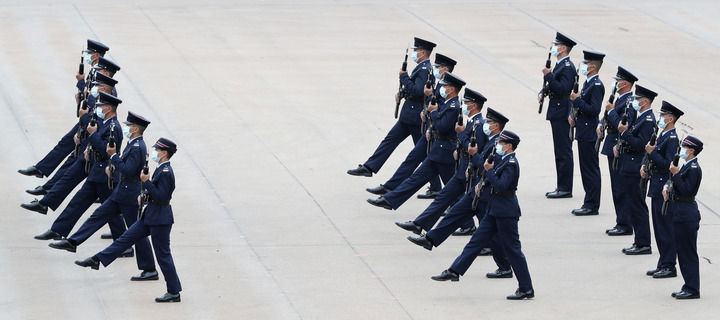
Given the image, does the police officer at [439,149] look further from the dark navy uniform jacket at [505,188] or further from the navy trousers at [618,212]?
the dark navy uniform jacket at [505,188]

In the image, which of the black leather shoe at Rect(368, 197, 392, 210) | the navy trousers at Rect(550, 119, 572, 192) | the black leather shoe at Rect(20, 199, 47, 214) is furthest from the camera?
the navy trousers at Rect(550, 119, 572, 192)

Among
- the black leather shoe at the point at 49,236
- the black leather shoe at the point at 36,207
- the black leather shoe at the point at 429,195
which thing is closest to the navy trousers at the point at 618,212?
the black leather shoe at the point at 429,195

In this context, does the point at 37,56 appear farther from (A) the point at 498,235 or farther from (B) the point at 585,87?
(A) the point at 498,235

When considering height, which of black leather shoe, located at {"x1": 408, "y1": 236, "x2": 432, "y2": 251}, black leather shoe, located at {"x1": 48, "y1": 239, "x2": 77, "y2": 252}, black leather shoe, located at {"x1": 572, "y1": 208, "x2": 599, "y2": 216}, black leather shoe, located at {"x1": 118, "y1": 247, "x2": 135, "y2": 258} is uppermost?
black leather shoe, located at {"x1": 408, "y1": 236, "x2": 432, "y2": 251}

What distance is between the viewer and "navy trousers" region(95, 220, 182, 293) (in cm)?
1237

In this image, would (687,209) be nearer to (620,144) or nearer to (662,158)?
(662,158)

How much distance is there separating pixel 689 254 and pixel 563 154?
344 centimetres

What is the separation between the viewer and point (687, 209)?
499 inches

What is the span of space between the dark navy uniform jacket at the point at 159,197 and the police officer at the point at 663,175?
4.23 metres

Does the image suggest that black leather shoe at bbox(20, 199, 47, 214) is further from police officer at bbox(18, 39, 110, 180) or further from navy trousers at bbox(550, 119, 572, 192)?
navy trousers at bbox(550, 119, 572, 192)

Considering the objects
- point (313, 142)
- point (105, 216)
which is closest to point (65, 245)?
point (105, 216)

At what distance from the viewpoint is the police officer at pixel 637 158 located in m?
14.1

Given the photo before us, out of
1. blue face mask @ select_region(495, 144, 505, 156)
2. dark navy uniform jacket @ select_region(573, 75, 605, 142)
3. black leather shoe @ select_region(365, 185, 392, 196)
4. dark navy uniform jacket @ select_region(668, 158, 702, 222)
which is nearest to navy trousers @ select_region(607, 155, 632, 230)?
dark navy uniform jacket @ select_region(573, 75, 605, 142)

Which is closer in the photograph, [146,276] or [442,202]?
[146,276]
